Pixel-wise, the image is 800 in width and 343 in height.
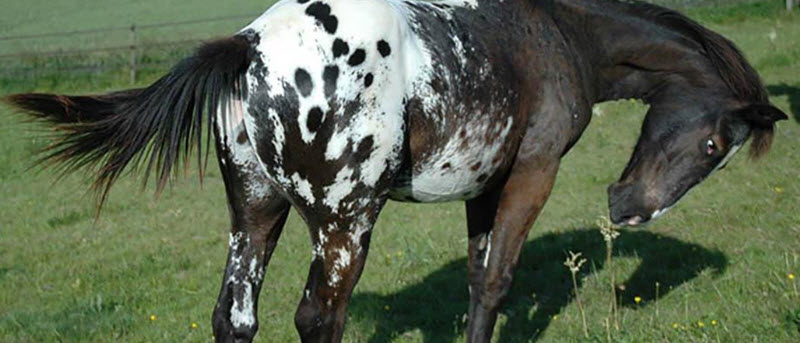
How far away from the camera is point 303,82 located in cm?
418

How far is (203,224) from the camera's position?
10.0 m

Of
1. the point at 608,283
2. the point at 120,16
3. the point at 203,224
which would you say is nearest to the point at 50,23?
the point at 120,16

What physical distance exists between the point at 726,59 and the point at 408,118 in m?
2.15

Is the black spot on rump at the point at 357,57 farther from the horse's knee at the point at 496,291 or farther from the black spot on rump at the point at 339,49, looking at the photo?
the horse's knee at the point at 496,291

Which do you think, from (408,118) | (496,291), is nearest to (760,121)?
(496,291)

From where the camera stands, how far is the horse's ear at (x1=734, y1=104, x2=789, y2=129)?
5191 millimetres

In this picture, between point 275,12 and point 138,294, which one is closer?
point 275,12

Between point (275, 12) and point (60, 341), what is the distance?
10.6 ft

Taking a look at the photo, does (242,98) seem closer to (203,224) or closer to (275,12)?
(275,12)

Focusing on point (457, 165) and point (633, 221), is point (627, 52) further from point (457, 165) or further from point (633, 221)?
point (457, 165)

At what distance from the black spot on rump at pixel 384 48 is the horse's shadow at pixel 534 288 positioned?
2.37m

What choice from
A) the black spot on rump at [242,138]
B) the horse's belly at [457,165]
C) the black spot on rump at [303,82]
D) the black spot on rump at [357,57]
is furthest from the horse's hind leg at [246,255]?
the black spot on rump at [357,57]

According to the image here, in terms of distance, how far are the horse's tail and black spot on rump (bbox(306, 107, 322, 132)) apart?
343 mm

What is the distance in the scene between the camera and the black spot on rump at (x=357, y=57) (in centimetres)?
423
